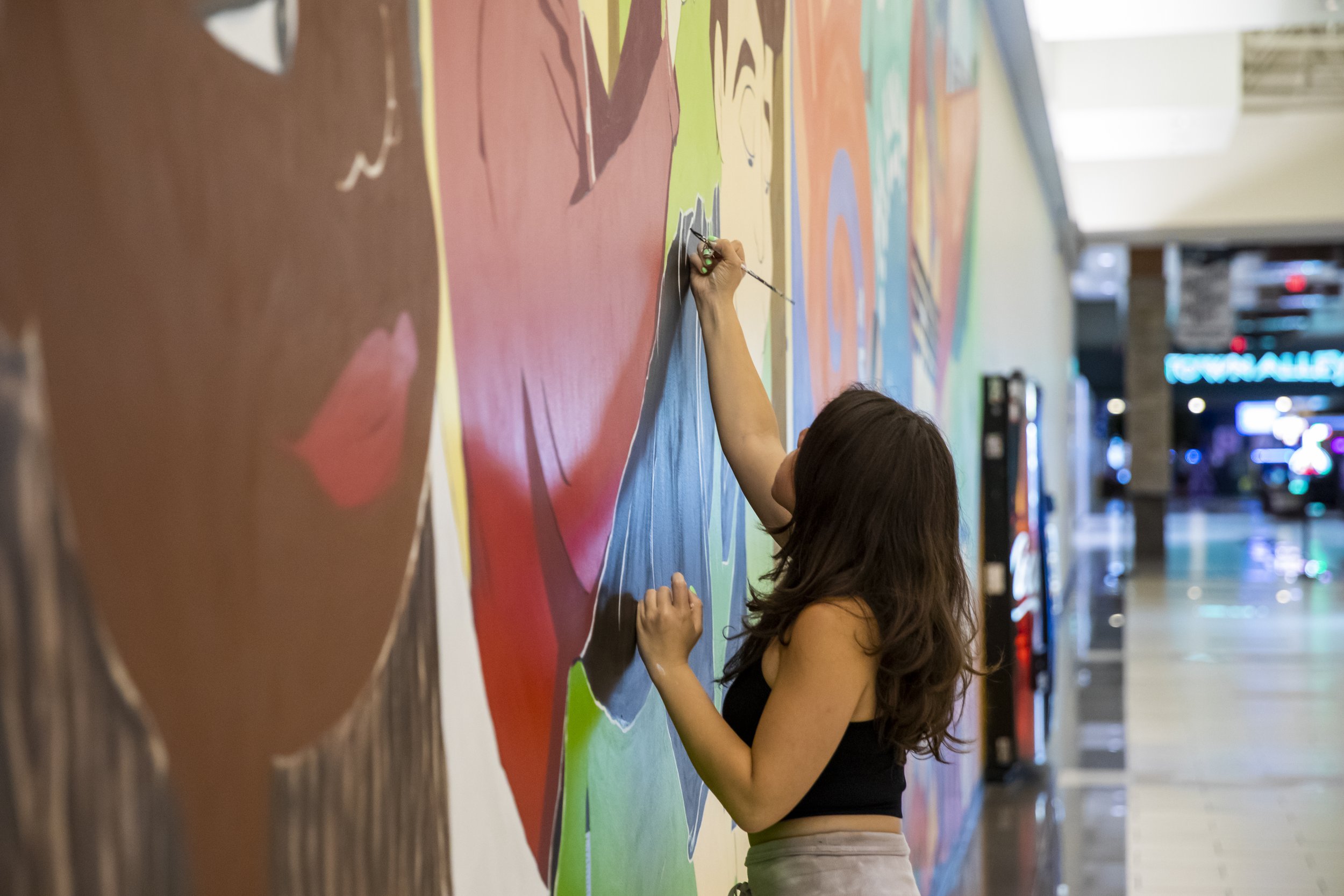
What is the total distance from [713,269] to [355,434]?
3.53ft

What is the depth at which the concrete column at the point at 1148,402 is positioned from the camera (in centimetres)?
1892

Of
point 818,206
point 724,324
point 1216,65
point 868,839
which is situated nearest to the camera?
point 868,839

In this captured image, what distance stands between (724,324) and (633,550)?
0.47 m

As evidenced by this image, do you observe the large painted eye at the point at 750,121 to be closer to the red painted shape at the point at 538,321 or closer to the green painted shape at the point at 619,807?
the red painted shape at the point at 538,321

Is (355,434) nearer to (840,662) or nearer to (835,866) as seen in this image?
(840,662)

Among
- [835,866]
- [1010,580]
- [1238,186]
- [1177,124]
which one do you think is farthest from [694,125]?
[1238,186]

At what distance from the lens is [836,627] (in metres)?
1.51

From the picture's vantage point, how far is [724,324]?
1.97 m

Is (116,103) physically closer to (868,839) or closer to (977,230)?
(868,839)

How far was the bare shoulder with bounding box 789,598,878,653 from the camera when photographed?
1.50 meters

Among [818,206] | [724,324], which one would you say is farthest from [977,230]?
[724,324]

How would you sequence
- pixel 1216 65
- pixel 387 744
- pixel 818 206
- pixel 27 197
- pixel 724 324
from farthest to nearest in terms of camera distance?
pixel 1216 65
pixel 818 206
pixel 724 324
pixel 387 744
pixel 27 197

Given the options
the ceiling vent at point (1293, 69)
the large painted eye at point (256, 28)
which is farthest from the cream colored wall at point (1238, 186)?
the large painted eye at point (256, 28)

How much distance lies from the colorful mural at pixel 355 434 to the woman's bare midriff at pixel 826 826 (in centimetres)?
20
